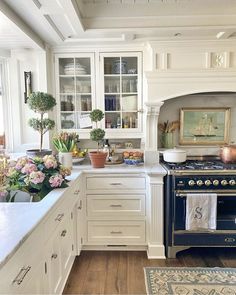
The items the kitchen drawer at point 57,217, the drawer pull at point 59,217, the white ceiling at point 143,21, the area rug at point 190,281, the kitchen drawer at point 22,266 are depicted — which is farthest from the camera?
the white ceiling at point 143,21

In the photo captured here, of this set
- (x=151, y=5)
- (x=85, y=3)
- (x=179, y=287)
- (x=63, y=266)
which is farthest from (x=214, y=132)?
(x=63, y=266)

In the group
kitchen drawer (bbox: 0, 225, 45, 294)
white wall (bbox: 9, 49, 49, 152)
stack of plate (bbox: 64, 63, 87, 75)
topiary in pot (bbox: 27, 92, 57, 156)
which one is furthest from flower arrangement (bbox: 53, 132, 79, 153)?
kitchen drawer (bbox: 0, 225, 45, 294)

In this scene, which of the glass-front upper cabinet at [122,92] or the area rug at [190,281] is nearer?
the area rug at [190,281]

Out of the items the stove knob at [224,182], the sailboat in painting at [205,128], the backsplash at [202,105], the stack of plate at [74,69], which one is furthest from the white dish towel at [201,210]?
the stack of plate at [74,69]

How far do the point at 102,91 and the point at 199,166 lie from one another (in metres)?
1.40

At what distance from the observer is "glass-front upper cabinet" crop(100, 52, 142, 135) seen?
3137 mm

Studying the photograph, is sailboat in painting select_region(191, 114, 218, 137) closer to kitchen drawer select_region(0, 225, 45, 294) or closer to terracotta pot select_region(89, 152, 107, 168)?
terracotta pot select_region(89, 152, 107, 168)

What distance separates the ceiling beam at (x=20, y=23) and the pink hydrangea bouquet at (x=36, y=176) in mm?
1134

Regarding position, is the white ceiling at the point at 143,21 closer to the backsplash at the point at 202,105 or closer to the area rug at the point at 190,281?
the backsplash at the point at 202,105

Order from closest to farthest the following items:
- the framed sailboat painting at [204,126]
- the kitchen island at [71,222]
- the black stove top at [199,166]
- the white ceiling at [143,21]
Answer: the kitchen island at [71,222]
the white ceiling at [143,21]
the black stove top at [199,166]
the framed sailboat painting at [204,126]

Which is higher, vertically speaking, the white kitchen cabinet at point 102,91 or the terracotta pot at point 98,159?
the white kitchen cabinet at point 102,91

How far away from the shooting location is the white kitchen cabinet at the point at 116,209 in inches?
111

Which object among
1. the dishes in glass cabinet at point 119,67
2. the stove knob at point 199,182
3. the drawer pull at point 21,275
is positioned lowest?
the drawer pull at point 21,275

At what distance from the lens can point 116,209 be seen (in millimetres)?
2855
